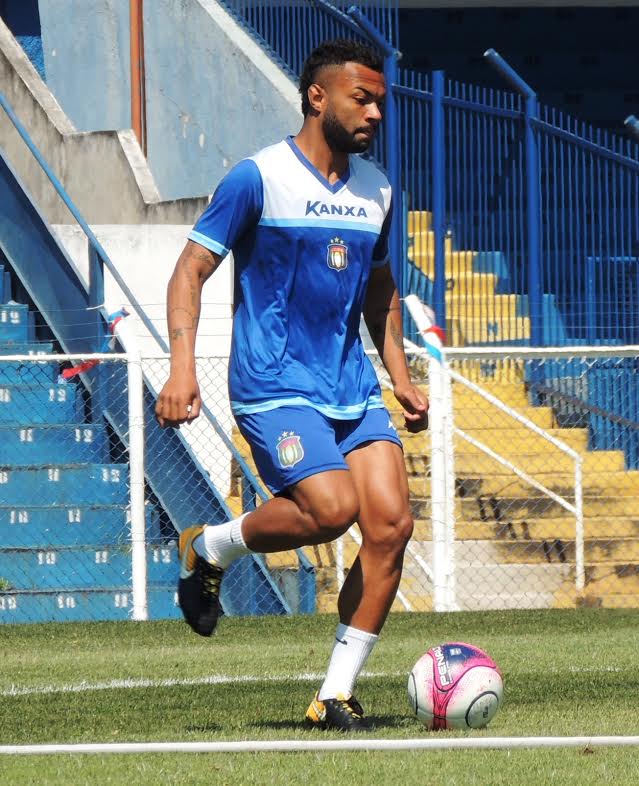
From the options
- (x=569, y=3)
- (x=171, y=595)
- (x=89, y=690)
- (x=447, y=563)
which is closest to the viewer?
(x=89, y=690)

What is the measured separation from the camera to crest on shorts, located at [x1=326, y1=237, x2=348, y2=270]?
574 centimetres

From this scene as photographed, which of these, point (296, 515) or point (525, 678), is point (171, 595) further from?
point (296, 515)

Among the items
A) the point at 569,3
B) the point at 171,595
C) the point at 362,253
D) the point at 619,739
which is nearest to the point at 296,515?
the point at 362,253

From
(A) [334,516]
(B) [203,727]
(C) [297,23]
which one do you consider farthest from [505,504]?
(A) [334,516]

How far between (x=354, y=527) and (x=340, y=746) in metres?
8.39

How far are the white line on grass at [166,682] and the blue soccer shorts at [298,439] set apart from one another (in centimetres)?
198

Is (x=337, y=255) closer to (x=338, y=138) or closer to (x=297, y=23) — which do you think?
(x=338, y=138)

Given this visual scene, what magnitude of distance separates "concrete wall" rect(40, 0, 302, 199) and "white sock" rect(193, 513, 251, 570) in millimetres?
10342

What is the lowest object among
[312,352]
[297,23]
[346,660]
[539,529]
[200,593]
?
[539,529]

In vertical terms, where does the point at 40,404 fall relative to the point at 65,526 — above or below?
above

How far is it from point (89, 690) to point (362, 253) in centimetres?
248

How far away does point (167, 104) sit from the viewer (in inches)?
734

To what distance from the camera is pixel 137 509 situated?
11.6m

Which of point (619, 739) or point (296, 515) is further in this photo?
point (296, 515)
